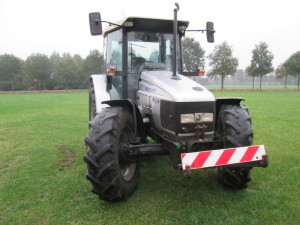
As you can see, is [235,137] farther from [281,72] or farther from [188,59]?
[281,72]

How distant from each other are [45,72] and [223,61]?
3298 cm

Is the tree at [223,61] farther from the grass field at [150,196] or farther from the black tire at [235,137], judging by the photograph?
the black tire at [235,137]

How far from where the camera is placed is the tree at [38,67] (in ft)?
173

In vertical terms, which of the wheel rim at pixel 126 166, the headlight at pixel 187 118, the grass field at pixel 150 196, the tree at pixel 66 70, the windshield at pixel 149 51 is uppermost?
the tree at pixel 66 70

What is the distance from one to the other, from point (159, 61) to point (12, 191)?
10.6 ft

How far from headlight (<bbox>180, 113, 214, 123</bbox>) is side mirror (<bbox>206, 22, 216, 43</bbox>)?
6.15 ft

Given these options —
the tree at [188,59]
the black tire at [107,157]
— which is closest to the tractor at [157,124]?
the black tire at [107,157]

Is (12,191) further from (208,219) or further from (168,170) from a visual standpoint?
(208,219)

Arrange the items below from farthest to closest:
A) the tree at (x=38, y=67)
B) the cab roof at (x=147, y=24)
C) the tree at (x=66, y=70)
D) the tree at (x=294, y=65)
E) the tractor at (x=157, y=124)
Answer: the tree at (x=38, y=67) < the tree at (x=66, y=70) < the tree at (x=294, y=65) < the cab roof at (x=147, y=24) < the tractor at (x=157, y=124)

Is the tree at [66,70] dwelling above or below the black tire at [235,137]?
above

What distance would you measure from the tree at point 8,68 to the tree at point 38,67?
149 inches

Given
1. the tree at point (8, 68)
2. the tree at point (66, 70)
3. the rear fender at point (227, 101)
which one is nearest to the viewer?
the rear fender at point (227, 101)

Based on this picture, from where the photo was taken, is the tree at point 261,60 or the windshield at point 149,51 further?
the tree at point 261,60

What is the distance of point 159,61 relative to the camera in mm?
5074
